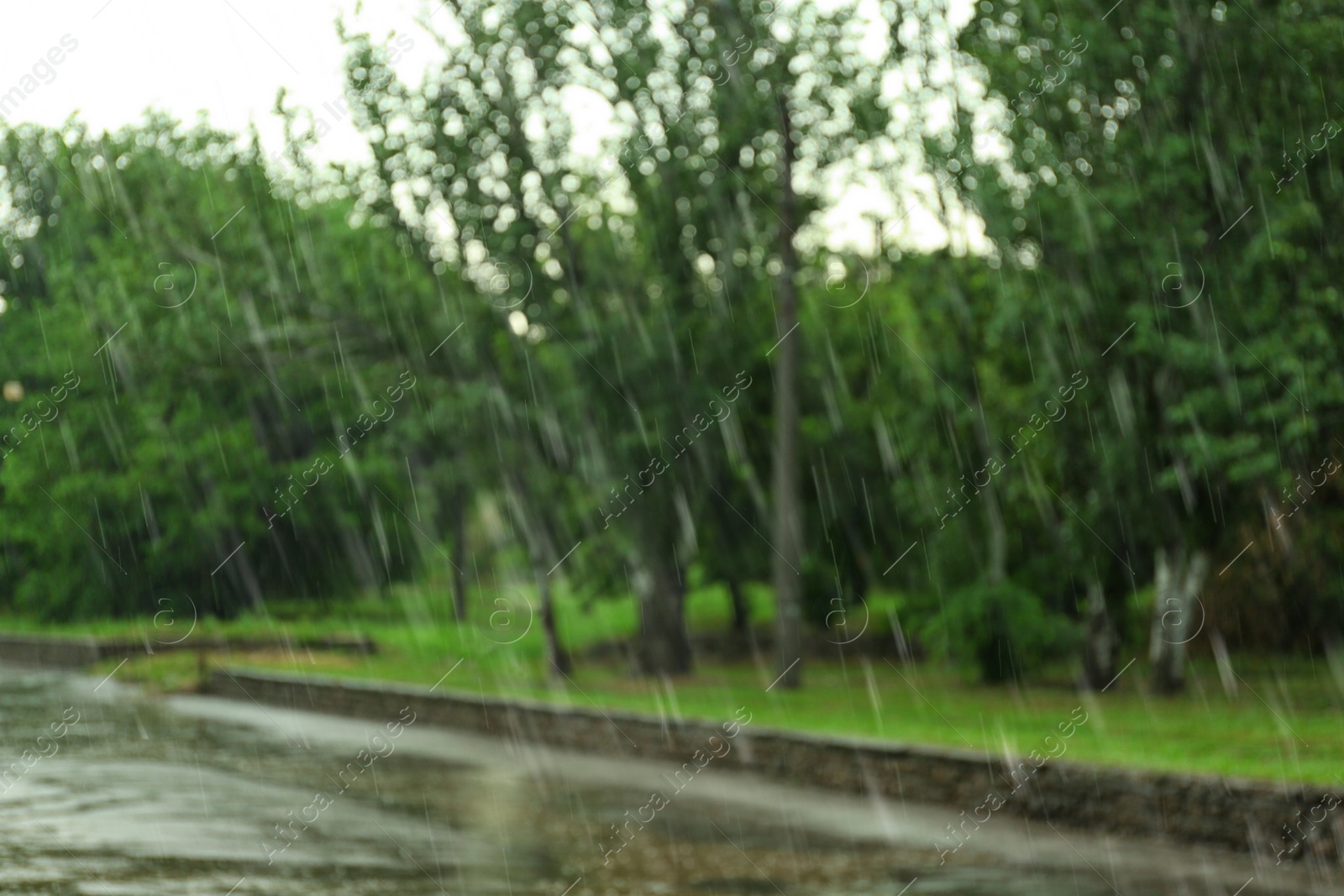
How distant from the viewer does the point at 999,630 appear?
23781mm

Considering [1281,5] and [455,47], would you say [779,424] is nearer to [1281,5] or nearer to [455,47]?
[455,47]

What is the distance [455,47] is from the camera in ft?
82.1

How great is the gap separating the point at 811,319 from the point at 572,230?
5.45 meters

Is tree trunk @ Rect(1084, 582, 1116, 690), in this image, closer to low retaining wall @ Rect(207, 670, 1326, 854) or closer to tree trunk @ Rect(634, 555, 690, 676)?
tree trunk @ Rect(634, 555, 690, 676)

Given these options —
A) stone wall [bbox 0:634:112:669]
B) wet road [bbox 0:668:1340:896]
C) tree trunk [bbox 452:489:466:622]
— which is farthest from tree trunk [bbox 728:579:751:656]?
wet road [bbox 0:668:1340:896]

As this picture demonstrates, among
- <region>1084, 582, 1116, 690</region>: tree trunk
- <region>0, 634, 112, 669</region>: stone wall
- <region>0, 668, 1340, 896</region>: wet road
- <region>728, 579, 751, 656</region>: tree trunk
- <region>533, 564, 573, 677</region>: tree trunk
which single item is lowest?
<region>728, 579, 751, 656</region>: tree trunk

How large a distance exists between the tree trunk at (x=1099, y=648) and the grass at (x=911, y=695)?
316 millimetres

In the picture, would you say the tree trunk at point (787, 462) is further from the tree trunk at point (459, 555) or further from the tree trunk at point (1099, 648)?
the tree trunk at point (459, 555)

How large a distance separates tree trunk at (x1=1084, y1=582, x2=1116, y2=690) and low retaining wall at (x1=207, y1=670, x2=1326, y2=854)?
9398 mm

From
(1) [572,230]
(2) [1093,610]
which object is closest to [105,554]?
(1) [572,230]

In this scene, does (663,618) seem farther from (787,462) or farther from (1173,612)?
(1173,612)

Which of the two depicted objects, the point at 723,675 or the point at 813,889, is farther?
the point at 723,675

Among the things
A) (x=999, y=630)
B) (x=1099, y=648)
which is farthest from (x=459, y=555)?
(x=1099, y=648)

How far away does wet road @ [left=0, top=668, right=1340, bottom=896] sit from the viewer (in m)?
9.82
